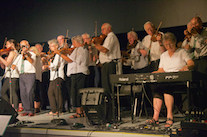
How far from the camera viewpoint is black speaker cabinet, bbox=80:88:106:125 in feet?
8.89

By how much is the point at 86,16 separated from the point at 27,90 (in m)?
2.25

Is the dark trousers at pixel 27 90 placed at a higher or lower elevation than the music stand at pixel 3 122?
higher

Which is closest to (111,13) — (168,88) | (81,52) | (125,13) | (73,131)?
(125,13)

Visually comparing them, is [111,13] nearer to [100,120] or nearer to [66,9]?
[66,9]

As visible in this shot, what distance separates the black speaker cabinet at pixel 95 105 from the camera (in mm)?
2709

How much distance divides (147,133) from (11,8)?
17.0 feet

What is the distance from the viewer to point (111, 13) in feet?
15.6

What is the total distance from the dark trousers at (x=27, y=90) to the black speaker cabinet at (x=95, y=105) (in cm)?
164

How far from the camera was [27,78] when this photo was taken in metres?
4.01

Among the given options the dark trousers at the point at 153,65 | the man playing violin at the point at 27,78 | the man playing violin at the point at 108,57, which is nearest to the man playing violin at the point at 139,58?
the dark trousers at the point at 153,65

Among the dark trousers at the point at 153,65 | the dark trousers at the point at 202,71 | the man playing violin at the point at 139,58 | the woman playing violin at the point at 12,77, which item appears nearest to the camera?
the dark trousers at the point at 202,71

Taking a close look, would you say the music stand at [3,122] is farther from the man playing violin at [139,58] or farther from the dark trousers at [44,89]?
the man playing violin at [139,58]

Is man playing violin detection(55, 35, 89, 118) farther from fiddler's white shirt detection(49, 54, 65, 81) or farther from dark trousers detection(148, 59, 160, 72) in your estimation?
dark trousers detection(148, 59, 160, 72)

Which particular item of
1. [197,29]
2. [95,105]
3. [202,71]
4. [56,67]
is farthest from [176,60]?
[56,67]
